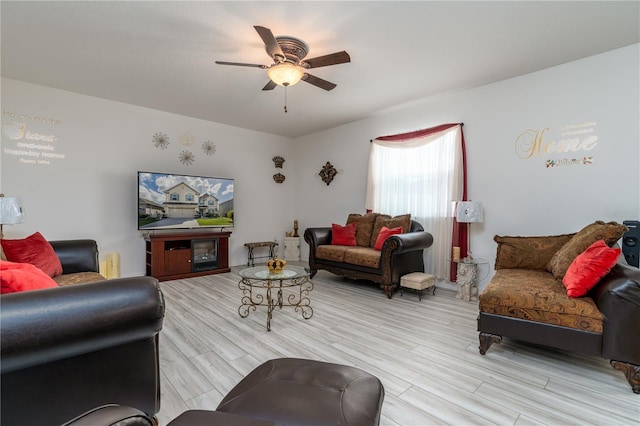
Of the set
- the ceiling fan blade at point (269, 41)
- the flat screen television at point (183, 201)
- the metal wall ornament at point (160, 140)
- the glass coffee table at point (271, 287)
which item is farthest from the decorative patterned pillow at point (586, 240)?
the metal wall ornament at point (160, 140)

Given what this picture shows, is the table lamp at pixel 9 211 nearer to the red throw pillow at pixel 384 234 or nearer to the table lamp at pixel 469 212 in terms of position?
the red throw pillow at pixel 384 234

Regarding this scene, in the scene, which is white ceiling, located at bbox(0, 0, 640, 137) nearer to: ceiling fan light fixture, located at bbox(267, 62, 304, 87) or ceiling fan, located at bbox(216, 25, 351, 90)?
ceiling fan, located at bbox(216, 25, 351, 90)

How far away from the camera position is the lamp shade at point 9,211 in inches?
Result: 107

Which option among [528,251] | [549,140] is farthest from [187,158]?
[549,140]

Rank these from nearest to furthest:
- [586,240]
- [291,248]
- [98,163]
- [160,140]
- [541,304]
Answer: [541,304], [586,240], [98,163], [160,140], [291,248]

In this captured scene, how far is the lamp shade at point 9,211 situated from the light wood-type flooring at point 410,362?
5.42ft

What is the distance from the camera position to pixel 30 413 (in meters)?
1.15

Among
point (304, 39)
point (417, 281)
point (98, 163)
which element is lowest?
point (417, 281)

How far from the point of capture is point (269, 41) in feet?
7.41

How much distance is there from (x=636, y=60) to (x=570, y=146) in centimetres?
90

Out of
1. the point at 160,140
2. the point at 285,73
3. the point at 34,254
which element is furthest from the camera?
the point at 160,140

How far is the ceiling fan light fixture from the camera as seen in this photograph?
2588 mm

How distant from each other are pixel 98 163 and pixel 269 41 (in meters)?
3.61

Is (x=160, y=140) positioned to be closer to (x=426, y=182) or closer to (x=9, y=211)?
(x=9, y=211)
